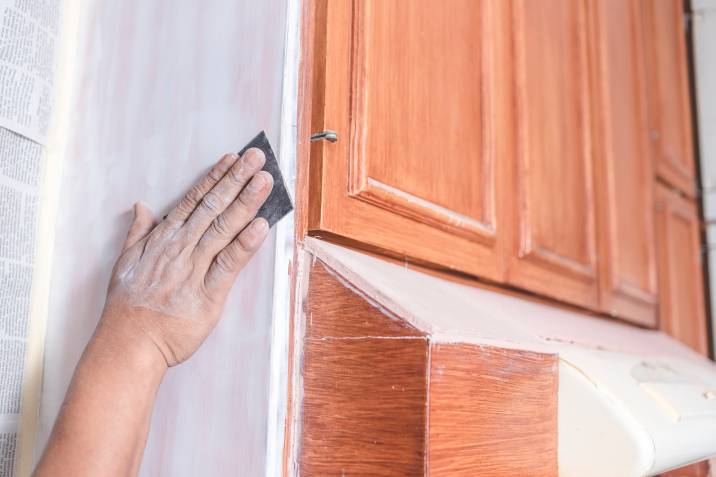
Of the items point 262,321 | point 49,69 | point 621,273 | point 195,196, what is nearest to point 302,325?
point 262,321

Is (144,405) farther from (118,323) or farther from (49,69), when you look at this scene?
(49,69)

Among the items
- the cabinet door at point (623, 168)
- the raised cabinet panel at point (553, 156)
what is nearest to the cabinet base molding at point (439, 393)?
the raised cabinet panel at point (553, 156)

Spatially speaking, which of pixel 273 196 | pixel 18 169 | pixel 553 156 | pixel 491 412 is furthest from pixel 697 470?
pixel 18 169

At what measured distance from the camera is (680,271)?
72.8 inches

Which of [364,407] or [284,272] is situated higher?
[284,272]

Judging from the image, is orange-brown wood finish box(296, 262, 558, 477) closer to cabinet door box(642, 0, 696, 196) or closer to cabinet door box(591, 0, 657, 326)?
cabinet door box(591, 0, 657, 326)

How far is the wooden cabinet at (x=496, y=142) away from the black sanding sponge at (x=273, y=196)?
4 centimetres

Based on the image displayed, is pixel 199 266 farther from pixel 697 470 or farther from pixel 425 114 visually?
pixel 697 470

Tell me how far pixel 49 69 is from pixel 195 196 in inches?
11.6

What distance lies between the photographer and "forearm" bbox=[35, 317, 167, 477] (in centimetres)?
62

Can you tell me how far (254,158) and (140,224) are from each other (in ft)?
0.48

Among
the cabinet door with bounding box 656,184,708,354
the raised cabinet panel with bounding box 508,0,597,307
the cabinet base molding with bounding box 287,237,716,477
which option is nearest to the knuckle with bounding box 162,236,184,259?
the cabinet base molding with bounding box 287,237,716,477

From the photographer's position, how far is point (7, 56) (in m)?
0.79

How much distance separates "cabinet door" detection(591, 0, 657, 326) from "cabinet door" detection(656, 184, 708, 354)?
15cm
